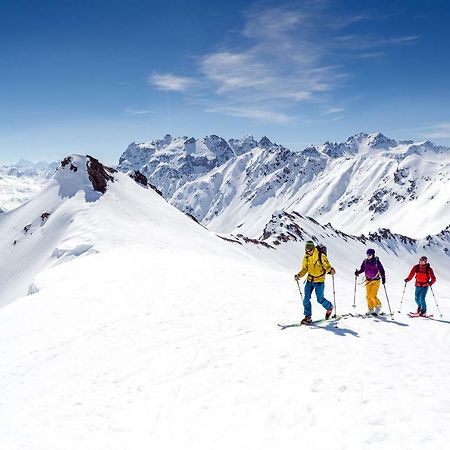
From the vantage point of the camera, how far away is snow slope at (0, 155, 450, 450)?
8.04 metres

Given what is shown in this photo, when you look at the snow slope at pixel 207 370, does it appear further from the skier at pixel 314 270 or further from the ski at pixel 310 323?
the skier at pixel 314 270

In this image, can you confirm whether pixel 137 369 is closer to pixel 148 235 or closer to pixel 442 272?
pixel 148 235

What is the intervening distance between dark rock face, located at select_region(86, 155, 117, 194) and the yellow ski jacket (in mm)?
53494

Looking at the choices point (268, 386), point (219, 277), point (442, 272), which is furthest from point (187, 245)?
point (442, 272)

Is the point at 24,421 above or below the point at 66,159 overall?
below

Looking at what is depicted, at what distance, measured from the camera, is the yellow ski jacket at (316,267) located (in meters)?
15.4

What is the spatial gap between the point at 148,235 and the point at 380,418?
41868mm

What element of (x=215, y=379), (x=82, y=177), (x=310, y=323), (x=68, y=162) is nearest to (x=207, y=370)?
(x=215, y=379)

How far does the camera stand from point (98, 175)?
68.4m

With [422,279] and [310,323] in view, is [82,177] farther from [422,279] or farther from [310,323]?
[310,323]

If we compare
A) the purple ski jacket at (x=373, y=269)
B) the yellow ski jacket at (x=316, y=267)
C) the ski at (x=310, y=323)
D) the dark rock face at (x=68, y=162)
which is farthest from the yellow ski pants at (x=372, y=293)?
the dark rock face at (x=68, y=162)

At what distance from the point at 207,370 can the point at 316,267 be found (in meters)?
6.43

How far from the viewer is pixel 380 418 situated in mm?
8023

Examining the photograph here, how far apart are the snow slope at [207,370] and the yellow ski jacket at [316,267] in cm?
187
